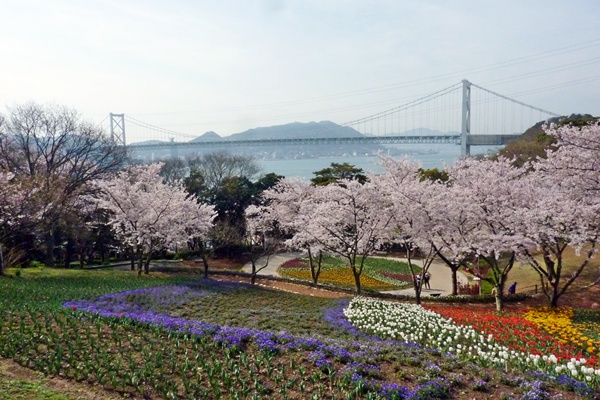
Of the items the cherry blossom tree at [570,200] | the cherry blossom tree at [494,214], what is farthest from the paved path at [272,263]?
the cherry blossom tree at [570,200]

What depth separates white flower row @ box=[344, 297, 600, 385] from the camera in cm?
802

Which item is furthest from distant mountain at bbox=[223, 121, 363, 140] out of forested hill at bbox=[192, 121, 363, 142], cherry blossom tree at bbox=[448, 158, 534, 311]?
cherry blossom tree at bbox=[448, 158, 534, 311]

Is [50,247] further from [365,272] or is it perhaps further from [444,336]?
[444,336]

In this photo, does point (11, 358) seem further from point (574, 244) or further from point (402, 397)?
point (574, 244)

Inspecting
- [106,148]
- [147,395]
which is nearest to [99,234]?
[106,148]

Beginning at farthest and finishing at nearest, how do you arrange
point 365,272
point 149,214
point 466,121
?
point 466,121 → point 365,272 → point 149,214

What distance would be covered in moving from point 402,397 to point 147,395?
13.3 feet

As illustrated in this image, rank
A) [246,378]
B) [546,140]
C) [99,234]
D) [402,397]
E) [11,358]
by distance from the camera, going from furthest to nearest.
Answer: [546,140] → [99,234] → [11,358] → [246,378] → [402,397]

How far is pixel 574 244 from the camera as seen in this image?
50.2ft

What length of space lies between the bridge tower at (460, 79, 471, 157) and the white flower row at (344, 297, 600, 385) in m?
52.0

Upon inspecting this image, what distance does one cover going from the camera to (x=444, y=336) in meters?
11.4

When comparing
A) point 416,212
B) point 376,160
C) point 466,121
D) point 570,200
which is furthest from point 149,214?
point 466,121

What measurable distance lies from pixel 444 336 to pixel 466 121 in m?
66.8

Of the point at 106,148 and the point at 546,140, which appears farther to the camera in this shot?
the point at 546,140
